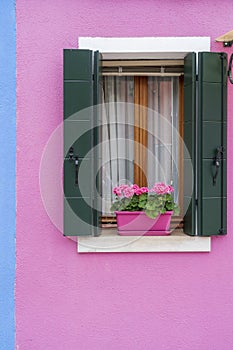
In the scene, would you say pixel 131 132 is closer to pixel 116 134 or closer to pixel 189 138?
pixel 116 134

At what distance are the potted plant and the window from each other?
0.70ft

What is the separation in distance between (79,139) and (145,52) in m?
1.02

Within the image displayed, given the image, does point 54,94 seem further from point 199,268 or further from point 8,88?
point 199,268

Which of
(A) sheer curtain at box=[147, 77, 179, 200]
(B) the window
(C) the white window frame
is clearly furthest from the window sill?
(A) sheer curtain at box=[147, 77, 179, 200]

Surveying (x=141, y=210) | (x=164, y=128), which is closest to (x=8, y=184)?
(x=141, y=210)

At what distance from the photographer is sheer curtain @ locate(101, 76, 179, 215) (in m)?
5.59

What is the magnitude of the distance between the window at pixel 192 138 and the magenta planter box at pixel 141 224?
220 millimetres

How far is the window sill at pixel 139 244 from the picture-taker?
5.21 m

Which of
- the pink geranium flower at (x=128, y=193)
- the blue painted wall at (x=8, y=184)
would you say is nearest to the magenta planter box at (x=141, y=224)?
the pink geranium flower at (x=128, y=193)

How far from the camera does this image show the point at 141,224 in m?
5.27

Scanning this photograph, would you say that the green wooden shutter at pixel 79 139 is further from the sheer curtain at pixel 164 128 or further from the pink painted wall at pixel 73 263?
the sheer curtain at pixel 164 128

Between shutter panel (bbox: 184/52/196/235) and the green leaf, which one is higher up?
shutter panel (bbox: 184/52/196/235)

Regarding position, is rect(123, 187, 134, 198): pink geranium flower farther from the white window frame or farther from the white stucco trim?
the white stucco trim

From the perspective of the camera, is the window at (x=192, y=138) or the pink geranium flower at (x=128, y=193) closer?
the window at (x=192, y=138)
